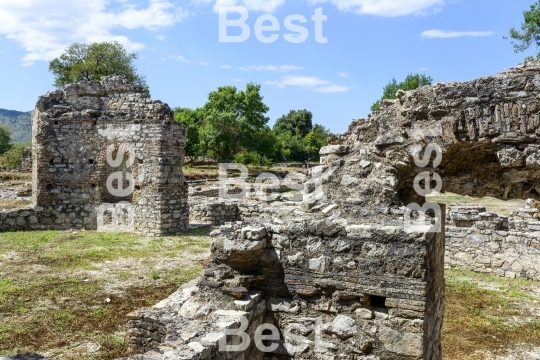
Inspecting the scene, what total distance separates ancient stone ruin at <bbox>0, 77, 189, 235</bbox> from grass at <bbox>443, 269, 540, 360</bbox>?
29.8ft

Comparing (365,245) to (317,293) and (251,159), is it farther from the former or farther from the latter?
(251,159)

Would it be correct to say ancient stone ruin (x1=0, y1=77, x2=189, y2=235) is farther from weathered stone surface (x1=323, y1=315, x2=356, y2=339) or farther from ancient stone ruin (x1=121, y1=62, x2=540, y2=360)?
weathered stone surface (x1=323, y1=315, x2=356, y2=339)

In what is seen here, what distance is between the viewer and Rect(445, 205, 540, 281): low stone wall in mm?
9648

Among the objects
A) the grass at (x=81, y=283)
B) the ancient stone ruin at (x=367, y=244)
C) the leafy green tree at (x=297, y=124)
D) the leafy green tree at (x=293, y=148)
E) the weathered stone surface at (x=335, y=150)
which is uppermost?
the leafy green tree at (x=297, y=124)

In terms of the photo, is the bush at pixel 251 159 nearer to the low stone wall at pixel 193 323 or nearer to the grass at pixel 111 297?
the grass at pixel 111 297

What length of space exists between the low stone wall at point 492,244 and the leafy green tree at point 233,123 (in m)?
31.8

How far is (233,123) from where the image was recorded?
4138cm

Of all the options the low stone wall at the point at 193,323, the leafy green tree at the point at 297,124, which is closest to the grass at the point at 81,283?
the low stone wall at the point at 193,323

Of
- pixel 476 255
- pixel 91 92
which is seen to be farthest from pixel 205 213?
pixel 476 255

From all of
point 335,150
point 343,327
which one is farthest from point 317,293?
point 335,150

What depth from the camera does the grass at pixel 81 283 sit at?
6066mm

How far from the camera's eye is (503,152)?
4.40m

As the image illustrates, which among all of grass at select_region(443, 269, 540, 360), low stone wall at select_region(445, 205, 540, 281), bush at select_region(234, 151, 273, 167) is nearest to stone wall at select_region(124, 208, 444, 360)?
grass at select_region(443, 269, 540, 360)

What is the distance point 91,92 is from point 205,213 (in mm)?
5856
